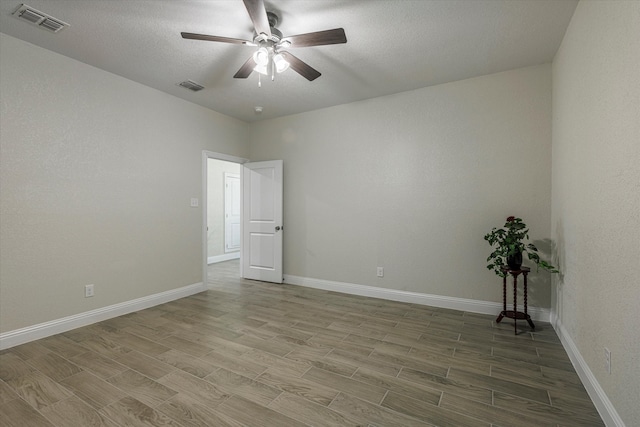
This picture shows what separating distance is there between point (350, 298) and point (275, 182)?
2.26 meters

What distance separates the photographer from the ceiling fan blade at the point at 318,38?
214cm

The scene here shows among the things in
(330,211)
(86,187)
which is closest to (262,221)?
(330,211)

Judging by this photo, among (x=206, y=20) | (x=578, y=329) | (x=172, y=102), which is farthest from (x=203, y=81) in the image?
(x=578, y=329)

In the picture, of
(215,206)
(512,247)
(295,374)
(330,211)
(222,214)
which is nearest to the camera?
(295,374)

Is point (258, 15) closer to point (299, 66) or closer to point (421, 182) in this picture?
point (299, 66)

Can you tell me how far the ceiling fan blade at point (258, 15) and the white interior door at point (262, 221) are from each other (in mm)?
2766

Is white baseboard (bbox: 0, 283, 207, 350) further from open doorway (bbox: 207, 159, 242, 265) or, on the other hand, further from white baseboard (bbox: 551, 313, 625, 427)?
white baseboard (bbox: 551, 313, 625, 427)

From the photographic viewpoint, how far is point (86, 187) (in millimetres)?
3141

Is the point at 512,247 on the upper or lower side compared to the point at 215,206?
lower

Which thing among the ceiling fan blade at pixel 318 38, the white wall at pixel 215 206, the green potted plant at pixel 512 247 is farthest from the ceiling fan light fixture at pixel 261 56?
the white wall at pixel 215 206

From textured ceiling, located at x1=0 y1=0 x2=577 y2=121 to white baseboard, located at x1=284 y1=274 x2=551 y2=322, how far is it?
2.69 m

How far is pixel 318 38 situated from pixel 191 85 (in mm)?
2187

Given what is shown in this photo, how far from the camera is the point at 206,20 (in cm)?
243

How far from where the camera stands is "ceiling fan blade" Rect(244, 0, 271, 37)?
6.17 ft
